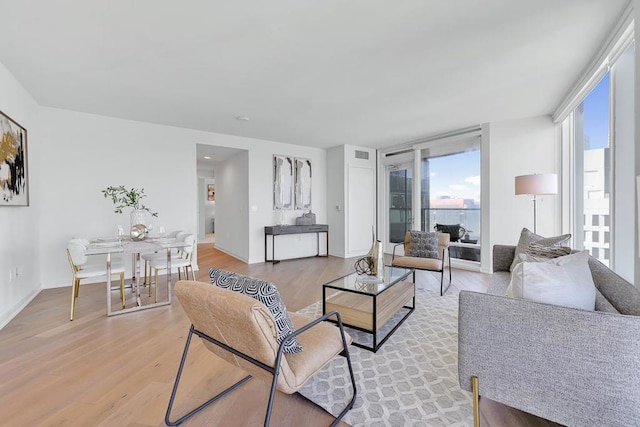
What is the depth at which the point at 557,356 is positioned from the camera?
1.12 meters

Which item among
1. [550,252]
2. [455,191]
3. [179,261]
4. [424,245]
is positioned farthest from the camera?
[455,191]

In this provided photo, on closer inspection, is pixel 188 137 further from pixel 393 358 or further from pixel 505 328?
pixel 505 328

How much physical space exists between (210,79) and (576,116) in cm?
475

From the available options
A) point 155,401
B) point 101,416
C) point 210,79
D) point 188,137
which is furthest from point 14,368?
point 188,137

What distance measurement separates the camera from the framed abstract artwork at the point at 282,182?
602cm

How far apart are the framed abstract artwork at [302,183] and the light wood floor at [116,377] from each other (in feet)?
11.3

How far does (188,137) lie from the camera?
4961mm

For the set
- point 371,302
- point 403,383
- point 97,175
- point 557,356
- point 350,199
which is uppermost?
point 97,175

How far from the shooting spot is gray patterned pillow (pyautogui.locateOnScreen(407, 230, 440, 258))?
3.94 m

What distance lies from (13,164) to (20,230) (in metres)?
0.77

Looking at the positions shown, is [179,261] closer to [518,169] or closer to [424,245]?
[424,245]

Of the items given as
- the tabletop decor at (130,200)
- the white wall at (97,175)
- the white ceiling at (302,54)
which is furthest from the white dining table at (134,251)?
the white ceiling at (302,54)

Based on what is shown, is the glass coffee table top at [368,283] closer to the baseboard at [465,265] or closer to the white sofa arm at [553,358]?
the white sofa arm at [553,358]

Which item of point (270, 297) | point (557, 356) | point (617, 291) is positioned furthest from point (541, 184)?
point (270, 297)
